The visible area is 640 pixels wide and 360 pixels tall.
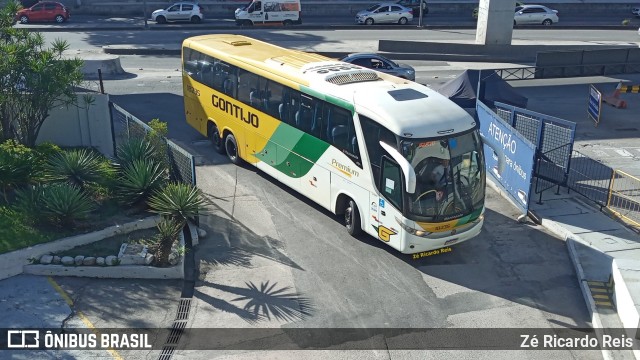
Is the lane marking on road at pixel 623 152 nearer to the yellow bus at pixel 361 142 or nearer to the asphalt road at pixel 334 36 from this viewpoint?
the yellow bus at pixel 361 142

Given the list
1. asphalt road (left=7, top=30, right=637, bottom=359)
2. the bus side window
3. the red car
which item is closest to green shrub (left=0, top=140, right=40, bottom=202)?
asphalt road (left=7, top=30, right=637, bottom=359)

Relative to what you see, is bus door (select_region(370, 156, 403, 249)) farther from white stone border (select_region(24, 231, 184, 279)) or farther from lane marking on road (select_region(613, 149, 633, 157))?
lane marking on road (select_region(613, 149, 633, 157))

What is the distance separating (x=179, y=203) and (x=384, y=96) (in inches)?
201

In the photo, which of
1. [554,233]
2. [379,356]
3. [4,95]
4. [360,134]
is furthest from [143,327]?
[554,233]

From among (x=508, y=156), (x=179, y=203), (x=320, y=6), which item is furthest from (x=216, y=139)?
(x=320, y=6)

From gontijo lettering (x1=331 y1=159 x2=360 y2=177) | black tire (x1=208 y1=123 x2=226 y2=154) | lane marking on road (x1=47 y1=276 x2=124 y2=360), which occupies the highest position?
gontijo lettering (x1=331 y1=159 x2=360 y2=177)

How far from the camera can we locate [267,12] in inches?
1727

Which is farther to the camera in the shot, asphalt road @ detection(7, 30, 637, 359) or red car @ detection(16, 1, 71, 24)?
red car @ detection(16, 1, 71, 24)

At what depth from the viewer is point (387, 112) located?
13664 mm

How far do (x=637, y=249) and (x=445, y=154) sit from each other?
5210mm

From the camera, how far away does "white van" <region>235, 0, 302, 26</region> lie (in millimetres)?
43688

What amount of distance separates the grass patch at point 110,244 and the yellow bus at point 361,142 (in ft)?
13.6

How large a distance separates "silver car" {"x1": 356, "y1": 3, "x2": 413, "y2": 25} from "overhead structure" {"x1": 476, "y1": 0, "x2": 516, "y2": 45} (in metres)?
10.5

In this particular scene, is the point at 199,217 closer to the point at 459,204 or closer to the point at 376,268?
the point at 376,268
